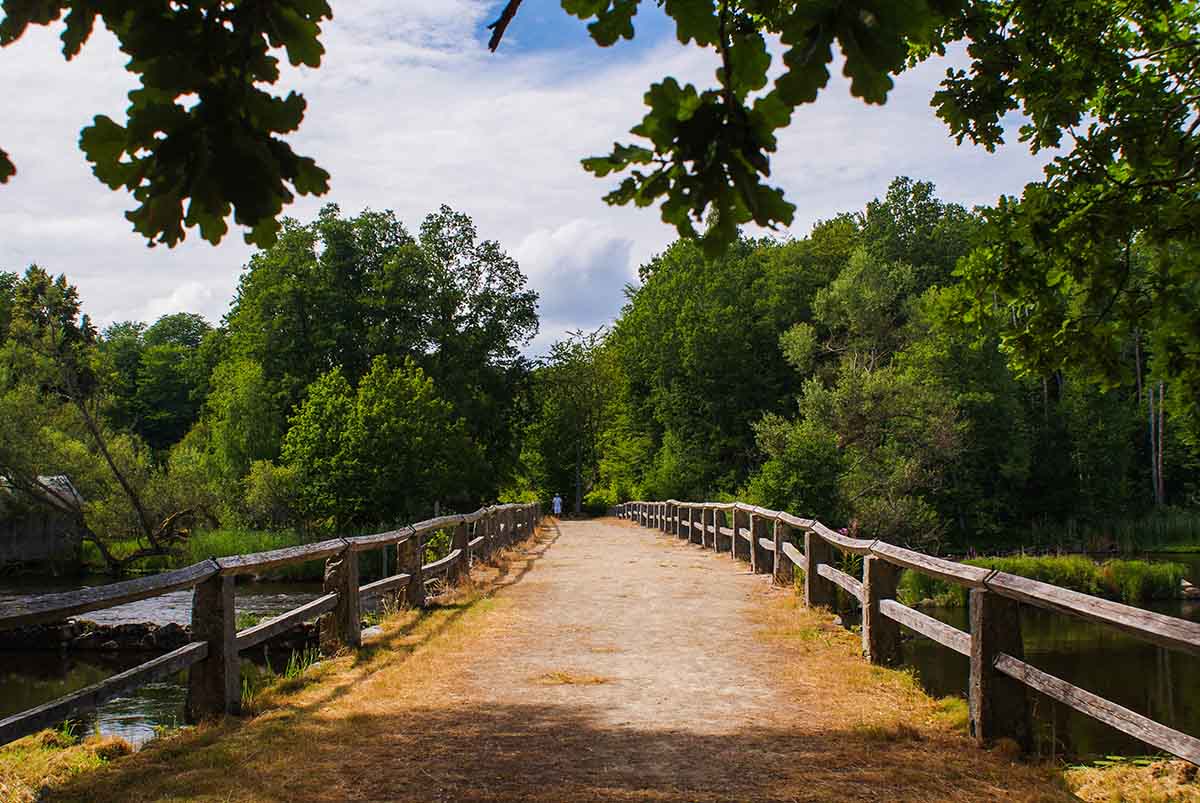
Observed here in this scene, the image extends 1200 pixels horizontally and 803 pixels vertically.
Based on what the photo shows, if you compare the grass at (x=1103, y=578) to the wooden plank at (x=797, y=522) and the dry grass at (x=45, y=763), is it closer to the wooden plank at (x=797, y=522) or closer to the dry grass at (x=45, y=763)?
the wooden plank at (x=797, y=522)

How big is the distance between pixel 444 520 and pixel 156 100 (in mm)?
9350

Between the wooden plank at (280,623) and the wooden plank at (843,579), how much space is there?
4189 mm

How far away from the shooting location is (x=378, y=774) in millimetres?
4730

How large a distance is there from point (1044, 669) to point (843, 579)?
388 inches

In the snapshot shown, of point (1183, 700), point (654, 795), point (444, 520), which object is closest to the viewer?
point (654, 795)

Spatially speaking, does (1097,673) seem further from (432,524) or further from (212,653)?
(212,653)

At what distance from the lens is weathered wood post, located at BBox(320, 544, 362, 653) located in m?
8.04

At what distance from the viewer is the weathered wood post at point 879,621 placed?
7.33 m

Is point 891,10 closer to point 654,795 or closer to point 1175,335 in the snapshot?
point 654,795

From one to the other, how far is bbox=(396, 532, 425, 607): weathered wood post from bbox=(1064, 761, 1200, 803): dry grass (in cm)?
687

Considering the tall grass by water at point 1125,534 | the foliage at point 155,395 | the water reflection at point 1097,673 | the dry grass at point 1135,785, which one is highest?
the foliage at point 155,395

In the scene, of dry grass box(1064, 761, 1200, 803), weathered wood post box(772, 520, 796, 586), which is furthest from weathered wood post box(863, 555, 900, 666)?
weathered wood post box(772, 520, 796, 586)


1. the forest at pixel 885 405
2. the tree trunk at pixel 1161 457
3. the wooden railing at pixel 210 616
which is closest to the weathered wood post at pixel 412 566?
the wooden railing at pixel 210 616

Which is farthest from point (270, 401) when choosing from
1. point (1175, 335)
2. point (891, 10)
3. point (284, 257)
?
point (891, 10)
